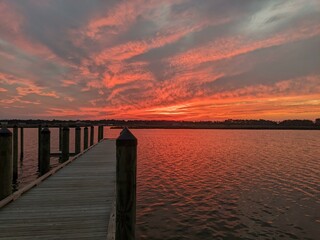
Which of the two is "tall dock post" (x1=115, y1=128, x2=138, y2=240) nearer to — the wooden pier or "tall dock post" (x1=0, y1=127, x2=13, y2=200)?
the wooden pier

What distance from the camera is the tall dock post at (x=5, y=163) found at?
26.5 ft

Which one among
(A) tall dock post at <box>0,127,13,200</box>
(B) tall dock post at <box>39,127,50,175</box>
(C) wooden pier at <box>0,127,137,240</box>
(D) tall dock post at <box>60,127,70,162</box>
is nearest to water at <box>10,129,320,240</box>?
(C) wooden pier at <box>0,127,137,240</box>

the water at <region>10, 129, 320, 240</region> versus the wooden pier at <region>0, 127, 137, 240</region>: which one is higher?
the wooden pier at <region>0, 127, 137, 240</region>

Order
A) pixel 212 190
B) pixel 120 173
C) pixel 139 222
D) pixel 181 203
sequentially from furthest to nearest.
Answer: pixel 212 190
pixel 181 203
pixel 139 222
pixel 120 173

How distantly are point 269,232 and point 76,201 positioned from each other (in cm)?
678

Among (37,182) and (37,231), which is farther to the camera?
(37,182)

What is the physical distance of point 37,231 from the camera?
5652mm

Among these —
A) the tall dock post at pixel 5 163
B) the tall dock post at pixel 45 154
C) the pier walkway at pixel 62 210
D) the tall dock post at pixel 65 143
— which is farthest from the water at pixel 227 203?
the tall dock post at pixel 45 154

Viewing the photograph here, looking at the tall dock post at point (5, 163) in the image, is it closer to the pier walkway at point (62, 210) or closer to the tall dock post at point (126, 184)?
the pier walkway at point (62, 210)

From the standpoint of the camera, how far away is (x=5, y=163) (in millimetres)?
8344

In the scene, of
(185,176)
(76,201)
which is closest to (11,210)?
(76,201)

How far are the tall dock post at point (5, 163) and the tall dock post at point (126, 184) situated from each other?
15.1 ft

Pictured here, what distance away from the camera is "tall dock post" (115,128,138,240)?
5.25 m

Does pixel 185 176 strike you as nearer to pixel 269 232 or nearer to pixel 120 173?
pixel 269 232
